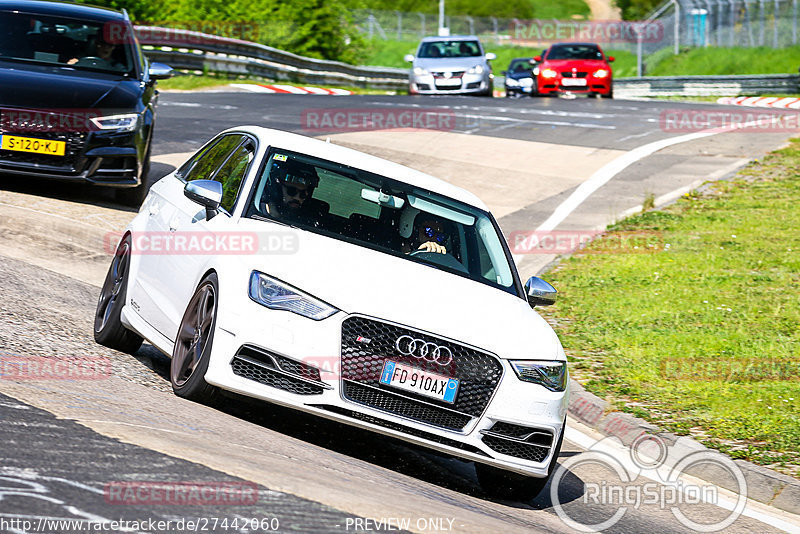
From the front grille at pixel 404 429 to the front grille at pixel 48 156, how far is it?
6795 millimetres

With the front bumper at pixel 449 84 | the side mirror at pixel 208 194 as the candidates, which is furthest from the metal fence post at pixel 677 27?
the side mirror at pixel 208 194

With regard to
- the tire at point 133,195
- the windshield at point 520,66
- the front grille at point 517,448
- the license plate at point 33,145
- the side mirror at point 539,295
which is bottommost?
the windshield at point 520,66

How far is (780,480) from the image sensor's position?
7289 millimetres

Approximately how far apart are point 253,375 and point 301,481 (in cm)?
107

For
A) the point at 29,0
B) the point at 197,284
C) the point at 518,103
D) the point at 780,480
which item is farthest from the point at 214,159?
the point at 518,103

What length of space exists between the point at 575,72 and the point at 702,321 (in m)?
21.3

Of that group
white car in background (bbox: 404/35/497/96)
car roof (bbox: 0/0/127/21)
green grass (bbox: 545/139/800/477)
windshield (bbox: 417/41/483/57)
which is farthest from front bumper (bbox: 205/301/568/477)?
windshield (bbox: 417/41/483/57)

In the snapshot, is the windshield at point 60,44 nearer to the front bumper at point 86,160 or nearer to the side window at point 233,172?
the front bumper at point 86,160

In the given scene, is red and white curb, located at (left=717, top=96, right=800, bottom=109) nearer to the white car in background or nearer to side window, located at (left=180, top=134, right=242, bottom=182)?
the white car in background

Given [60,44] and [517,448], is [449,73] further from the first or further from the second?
[517,448]

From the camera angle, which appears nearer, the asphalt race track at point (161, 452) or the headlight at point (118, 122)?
the asphalt race track at point (161, 452)

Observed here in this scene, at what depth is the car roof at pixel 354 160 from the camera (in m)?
7.46

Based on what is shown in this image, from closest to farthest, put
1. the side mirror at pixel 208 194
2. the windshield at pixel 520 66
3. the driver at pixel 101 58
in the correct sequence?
1. the side mirror at pixel 208 194
2. the driver at pixel 101 58
3. the windshield at pixel 520 66

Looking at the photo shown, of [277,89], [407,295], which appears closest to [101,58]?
[407,295]
